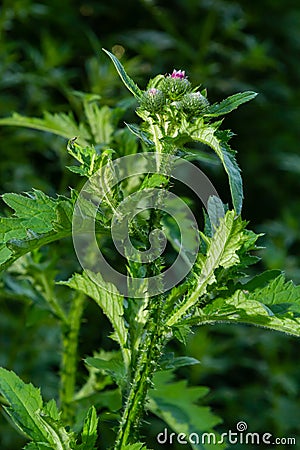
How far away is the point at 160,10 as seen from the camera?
3455 mm

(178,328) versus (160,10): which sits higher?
(160,10)

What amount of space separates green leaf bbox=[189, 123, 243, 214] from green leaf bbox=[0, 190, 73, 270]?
185 millimetres

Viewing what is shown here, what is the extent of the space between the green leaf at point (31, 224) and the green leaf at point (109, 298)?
103 millimetres

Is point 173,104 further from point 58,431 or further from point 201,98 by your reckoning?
point 58,431

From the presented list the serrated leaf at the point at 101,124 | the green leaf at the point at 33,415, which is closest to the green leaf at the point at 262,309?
the green leaf at the point at 33,415

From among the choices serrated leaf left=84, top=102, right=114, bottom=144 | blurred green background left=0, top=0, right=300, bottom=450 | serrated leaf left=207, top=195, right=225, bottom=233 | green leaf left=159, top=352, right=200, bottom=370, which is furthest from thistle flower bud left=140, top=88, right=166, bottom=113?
blurred green background left=0, top=0, right=300, bottom=450

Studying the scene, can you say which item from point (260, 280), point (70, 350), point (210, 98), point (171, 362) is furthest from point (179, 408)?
point (210, 98)

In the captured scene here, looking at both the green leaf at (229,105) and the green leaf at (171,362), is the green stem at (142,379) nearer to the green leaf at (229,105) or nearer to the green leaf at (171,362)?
the green leaf at (171,362)

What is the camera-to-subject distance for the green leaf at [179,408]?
4.30 ft

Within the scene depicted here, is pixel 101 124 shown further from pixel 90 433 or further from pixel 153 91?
pixel 90 433

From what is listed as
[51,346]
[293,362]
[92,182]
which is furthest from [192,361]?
[293,362]

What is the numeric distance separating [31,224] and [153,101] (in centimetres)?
22

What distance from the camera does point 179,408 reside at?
4.43 ft

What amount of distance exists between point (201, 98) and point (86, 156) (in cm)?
16
